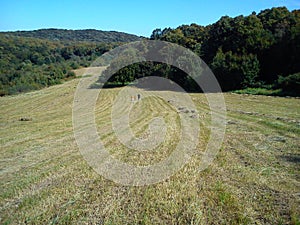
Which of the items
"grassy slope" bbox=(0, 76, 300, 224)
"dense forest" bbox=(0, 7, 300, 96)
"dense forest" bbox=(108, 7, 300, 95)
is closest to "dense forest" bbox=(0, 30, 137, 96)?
"dense forest" bbox=(0, 7, 300, 96)

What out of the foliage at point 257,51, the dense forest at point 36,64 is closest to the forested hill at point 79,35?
the dense forest at point 36,64

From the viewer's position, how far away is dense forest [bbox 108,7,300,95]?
2944 cm

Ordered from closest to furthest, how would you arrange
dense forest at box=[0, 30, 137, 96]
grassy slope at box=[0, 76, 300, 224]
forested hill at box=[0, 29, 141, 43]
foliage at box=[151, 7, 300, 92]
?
grassy slope at box=[0, 76, 300, 224] → foliage at box=[151, 7, 300, 92] → dense forest at box=[0, 30, 137, 96] → forested hill at box=[0, 29, 141, 43]

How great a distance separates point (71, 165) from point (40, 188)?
1525mm

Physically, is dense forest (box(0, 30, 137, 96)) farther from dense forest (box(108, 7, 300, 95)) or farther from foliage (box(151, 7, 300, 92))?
foliage (box(151, 7, 300, 92))

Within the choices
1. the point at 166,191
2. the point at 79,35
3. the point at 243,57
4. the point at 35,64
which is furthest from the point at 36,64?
the point at 79,35

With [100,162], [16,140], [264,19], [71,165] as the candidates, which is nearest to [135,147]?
[100,162]

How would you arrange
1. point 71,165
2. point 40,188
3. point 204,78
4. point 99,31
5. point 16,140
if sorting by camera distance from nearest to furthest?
point 40,188 → point 71,165 → point 16,140 → point 204,78 → point 99,31

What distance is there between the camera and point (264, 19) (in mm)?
39719

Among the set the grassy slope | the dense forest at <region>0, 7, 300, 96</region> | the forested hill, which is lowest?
the grassy slope

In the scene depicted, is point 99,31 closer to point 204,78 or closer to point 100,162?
point 204,78

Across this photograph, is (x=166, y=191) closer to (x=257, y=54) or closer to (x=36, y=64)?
(x=257, y=54)

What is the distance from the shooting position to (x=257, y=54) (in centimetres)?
3294

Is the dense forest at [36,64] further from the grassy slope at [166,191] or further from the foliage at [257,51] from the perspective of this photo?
the grassy slope at [166,191]
